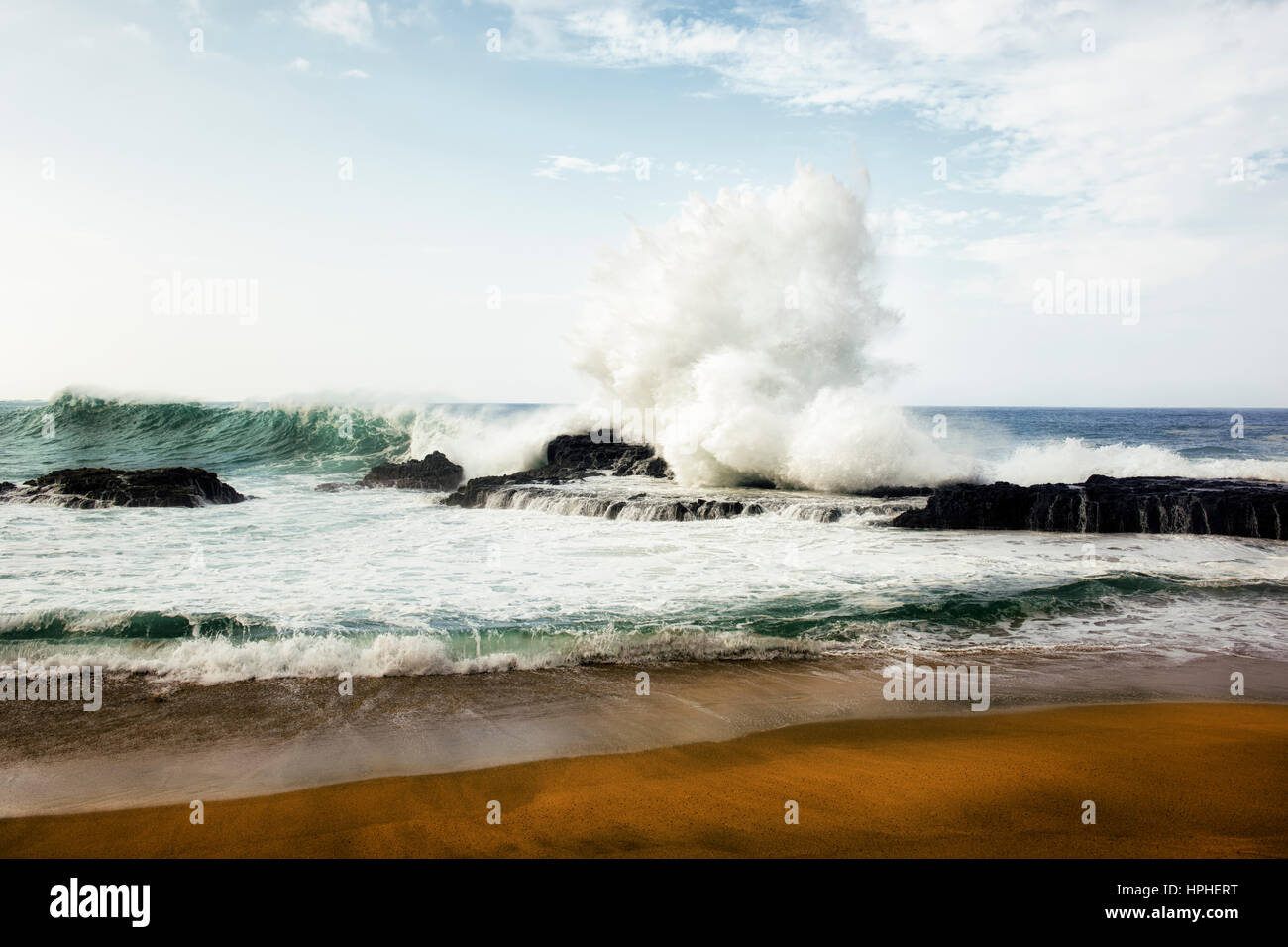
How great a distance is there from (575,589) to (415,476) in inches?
563

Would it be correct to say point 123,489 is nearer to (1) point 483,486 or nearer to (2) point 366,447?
(1) point 483,486

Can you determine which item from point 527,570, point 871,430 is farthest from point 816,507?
point 527,570

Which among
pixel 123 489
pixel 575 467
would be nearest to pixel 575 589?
pixel 123 489

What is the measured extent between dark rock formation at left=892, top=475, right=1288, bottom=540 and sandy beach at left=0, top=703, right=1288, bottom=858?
357 inches

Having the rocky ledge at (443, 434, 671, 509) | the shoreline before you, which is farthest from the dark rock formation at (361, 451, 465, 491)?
the shoreline

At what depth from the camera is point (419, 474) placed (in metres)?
21.8

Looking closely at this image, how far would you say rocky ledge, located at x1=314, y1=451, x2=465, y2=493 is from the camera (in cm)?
2123

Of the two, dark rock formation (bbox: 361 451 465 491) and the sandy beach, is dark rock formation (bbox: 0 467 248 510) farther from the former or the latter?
the sandy beach

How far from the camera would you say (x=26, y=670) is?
5.96m

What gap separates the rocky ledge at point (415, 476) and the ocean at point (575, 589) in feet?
12.2

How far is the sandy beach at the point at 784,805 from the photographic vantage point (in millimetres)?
3359

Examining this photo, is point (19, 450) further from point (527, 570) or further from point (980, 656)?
point (980, 656)

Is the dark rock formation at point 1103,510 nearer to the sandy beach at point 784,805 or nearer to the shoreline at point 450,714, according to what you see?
the shoreline at point 450,714

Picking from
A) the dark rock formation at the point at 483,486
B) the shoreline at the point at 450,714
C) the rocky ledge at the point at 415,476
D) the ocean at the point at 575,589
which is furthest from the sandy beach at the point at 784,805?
the rocky ledge at the point at 415,476
